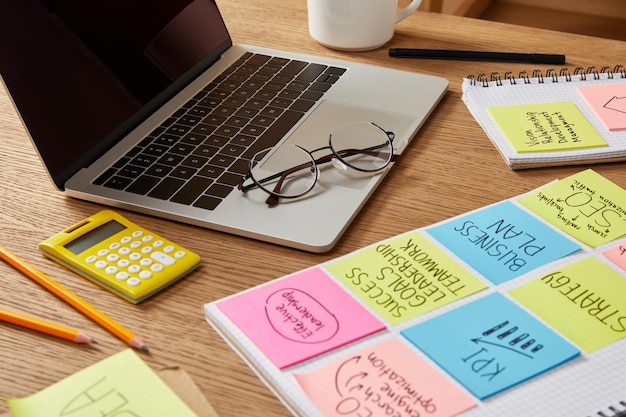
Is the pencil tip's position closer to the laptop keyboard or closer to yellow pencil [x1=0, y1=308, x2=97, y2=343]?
yellow pencil [x1=0, y1=308, x2=97, y2=343]

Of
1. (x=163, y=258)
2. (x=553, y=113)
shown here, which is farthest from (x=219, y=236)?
(x=553, y=113)

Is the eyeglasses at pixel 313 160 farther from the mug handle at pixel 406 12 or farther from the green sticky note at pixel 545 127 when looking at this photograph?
the mug handle at pixel 406 12

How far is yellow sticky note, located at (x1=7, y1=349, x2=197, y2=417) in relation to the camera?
53 cm

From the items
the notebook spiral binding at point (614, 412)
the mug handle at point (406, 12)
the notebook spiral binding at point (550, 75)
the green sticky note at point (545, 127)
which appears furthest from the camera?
the mug handle at point (406, 12)

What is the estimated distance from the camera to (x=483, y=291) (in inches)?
25.1

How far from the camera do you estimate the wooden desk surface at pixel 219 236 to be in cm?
58

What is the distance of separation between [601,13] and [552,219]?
1.38 m

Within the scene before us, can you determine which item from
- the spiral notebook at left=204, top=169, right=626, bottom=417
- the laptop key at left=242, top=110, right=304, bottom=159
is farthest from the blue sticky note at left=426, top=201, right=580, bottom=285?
the laptop key at left=242, top=110, right=304, bottom=159

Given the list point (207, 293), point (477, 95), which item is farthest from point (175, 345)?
point (477, 95)

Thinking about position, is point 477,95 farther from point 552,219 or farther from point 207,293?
point 207,293

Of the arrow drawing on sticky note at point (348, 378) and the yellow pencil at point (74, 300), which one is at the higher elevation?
the yellow pencil at point (74, 300)

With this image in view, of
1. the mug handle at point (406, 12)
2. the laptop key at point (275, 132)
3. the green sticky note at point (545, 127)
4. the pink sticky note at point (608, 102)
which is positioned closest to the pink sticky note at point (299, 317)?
the laptop key at point (275, 132)

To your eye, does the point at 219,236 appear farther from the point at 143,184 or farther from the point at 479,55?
the point at 479,55

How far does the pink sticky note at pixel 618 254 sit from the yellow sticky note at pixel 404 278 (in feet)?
0.43
